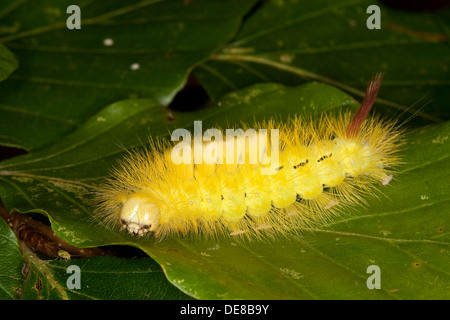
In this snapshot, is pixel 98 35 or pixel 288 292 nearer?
pixel 288 292

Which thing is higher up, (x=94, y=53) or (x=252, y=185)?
(x=94, y=53)

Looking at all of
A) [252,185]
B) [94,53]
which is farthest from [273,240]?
[94,53]

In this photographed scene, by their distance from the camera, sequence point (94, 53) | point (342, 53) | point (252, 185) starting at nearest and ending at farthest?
point (252, 185), point (94, 53), point (342, 53)

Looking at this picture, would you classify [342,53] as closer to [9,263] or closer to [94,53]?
[94,53]

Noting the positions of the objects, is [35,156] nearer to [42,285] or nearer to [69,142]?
[69,142]

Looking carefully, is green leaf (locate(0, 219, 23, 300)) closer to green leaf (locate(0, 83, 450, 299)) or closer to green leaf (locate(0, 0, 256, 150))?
green leaf (locate(0, 83, 450, 299))

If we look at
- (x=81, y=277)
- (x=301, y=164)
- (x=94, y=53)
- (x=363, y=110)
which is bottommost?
(x=81, y=277)

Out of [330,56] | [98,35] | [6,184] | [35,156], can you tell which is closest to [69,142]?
[35,156]
